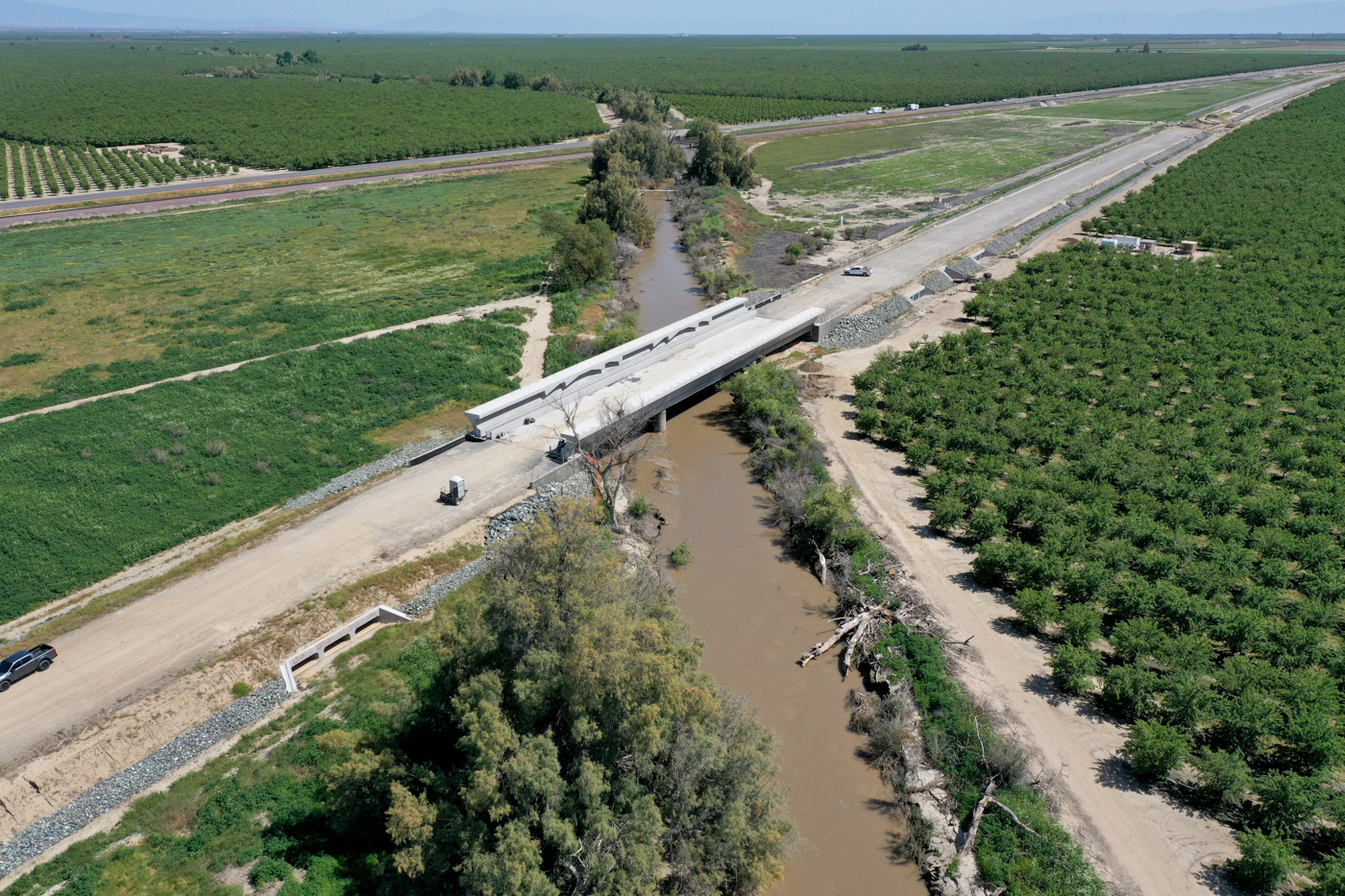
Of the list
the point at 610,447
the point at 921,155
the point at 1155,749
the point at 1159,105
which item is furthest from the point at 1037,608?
the point at 1159,105

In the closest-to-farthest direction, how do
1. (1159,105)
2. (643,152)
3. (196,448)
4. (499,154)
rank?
(196,448) → (643,152) → (499,154) → (1159,105)

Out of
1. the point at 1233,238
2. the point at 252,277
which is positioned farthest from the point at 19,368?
the point at 1233,238

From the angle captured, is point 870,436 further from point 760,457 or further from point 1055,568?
point 1055,568

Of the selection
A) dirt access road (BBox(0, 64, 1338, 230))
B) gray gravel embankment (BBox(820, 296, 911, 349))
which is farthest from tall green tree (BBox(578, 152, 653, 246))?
dirt access road (BBox(0, 64, 1338, 230))

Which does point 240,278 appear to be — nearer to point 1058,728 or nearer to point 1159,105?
point 1058,728

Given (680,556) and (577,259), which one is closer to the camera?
(680,556)

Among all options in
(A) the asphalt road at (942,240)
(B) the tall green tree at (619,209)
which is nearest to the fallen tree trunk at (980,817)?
(A) the asphalt road at (942,240)

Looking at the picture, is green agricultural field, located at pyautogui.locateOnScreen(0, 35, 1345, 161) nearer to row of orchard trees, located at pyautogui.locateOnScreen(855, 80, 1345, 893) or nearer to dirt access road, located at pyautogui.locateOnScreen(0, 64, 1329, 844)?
dirt access road, located at pyautogui.locateOnScreen(0, 64, 1329, 844)
